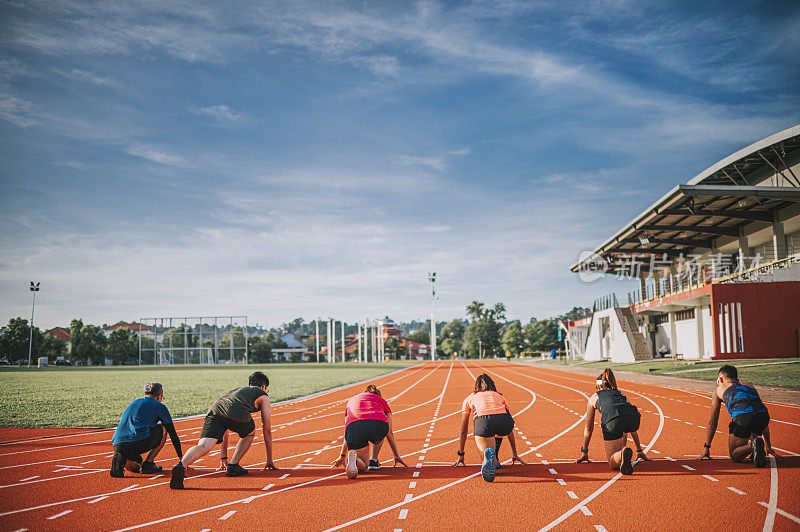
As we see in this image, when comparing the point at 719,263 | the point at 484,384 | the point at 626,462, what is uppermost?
the point at 719,263

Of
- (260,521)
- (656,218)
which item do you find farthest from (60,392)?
(656,218)

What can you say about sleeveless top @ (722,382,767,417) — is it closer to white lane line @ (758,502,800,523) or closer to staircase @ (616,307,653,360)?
white lane line @ (758,502,800,523)

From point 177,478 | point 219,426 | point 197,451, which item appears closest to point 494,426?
point 219,426

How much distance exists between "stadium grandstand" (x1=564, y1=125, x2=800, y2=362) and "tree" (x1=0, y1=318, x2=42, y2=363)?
75044mm

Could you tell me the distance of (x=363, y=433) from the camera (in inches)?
285

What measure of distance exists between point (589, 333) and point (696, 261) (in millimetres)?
14861

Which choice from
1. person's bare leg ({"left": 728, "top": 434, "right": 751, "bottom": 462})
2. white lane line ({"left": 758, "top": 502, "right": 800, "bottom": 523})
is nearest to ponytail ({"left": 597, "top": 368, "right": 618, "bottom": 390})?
person's bare leg ({"left": 728, "top": 434, "right": 751, "bottom": 462})

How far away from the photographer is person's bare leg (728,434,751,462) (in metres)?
7.32

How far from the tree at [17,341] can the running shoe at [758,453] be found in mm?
89080

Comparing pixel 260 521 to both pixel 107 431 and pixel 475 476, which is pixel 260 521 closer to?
pixel 475 476

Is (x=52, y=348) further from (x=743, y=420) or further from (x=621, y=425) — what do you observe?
(x=743, y=420)

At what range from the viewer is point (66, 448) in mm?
9664

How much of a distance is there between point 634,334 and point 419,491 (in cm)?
4189

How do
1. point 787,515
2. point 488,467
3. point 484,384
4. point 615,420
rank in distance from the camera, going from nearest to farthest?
point 787,515 < point 488,467 < point 615,420 < point 484,384
